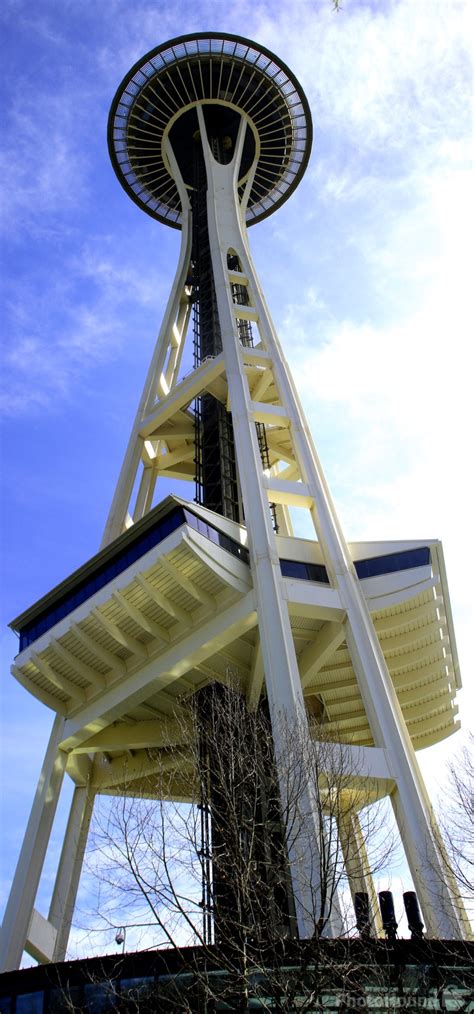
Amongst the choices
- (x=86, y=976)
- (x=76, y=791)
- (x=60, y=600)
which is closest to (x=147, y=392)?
(x=60, y=600)

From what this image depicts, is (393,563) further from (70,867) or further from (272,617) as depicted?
(70,867)

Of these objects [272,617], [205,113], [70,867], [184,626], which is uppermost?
[205,113]

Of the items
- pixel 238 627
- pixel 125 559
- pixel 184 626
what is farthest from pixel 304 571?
pixel 125 559

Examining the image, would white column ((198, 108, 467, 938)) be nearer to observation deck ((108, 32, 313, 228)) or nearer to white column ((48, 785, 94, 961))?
white column ((48, 785, 94, 961))

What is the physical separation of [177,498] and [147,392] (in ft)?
41.0

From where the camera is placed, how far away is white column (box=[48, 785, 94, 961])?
25078mm

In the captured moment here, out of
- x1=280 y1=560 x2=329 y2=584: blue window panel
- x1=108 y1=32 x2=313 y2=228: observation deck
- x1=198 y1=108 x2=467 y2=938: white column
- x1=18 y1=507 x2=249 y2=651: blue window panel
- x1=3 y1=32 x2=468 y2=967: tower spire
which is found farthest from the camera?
x1=108 y1=32 x2=313 y2=228: observation deck

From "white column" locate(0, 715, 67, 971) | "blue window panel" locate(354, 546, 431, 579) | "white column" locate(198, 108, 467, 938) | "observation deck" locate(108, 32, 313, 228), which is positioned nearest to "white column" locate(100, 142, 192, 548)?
"observation deck" locate(108, 32, 313, 228)

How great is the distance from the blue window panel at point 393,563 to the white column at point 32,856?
10841 millimetres

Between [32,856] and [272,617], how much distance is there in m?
9.82

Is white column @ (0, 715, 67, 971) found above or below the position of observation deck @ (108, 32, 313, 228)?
below

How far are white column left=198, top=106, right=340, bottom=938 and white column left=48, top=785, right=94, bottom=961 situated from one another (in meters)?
10.4

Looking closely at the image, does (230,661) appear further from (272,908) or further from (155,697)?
(272,908)

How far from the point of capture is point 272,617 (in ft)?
74.7
